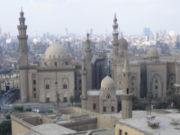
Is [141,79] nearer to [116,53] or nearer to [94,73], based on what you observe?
[116,53]

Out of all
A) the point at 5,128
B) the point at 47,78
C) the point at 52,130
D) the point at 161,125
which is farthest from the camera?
the point at 47,78

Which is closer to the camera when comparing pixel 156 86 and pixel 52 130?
pixel 52 130

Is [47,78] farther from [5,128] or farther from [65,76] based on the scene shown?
[5,128]

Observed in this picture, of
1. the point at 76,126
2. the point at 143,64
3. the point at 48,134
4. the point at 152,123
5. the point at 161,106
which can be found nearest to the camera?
the point at 152,123

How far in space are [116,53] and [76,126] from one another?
1888cm

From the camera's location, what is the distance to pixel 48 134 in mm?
18719

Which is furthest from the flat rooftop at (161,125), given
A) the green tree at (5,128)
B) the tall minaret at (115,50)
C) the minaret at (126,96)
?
the tall minaret at (115,50)

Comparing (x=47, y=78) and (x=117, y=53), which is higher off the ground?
(x=117, y=53)

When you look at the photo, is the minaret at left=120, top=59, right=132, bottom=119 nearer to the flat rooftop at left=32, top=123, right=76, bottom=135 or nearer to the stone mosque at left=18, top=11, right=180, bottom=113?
the flat rooftop at left=32, top=123, right=76, bottom=135

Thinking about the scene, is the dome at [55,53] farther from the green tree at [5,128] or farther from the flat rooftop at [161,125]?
the flat rooftop at [161,125]

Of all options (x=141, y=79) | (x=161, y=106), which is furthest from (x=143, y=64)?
(x=161, y=106)

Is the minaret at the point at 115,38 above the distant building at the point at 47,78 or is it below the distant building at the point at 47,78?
above

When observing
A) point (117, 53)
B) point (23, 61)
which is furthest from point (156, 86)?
point (23, 61)

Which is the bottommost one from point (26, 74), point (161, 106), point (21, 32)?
point (161, 106)
